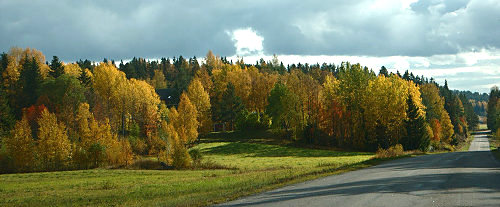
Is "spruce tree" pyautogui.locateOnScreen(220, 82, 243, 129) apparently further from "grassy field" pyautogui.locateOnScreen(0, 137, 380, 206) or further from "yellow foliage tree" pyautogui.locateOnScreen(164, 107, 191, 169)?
"grassy field" pyautogui.locateOnScreen(0, 137, 380, 206)

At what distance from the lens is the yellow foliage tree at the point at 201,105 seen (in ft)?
286

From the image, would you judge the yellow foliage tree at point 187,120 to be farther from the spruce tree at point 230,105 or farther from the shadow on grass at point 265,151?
the spruce tree at point 230,105

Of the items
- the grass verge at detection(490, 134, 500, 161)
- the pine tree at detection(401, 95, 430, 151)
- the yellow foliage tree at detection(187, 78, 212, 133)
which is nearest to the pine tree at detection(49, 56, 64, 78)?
the yellow foliage tree at detection(187, 78, 212, 133)

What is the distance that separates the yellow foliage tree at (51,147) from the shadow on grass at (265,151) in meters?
22.3

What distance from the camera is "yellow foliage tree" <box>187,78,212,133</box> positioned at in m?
87.1

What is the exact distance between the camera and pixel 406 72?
169m

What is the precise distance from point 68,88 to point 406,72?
132268mm

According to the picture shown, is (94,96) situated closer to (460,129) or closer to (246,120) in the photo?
(246,120)

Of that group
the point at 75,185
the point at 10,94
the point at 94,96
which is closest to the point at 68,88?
the point at 94,96

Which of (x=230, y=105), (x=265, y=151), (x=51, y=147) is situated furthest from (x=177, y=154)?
(x=230, y=105)

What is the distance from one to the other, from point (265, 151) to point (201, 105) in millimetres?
23297

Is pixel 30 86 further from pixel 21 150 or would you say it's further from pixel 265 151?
pixel 265 151

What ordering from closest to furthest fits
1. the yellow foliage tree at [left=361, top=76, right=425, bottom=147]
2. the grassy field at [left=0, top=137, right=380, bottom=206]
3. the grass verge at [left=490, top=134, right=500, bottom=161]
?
the grassy field at [left=0, top=137, right=380, bottom=206]
the grass verge at [left=490, top=134, right=500, bottom=161]
the yellow foliage tree at [left=361, top=76, right=425, bottom=147]

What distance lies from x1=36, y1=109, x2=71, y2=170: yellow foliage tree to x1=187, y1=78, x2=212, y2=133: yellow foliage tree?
1264 inches
